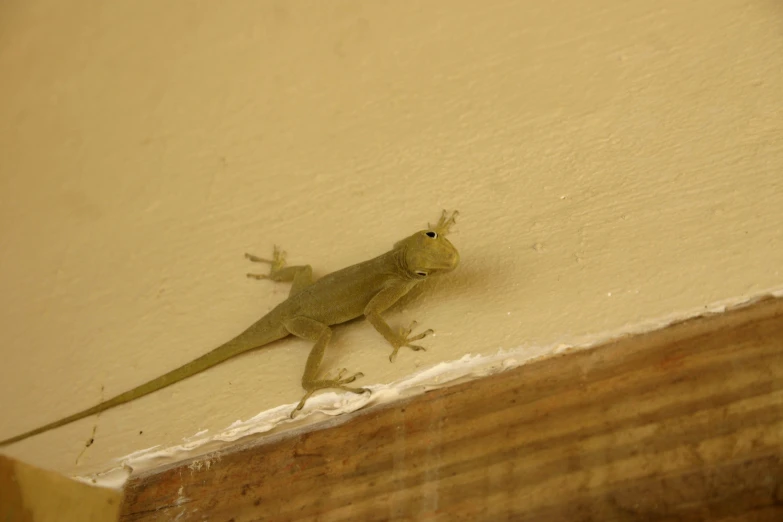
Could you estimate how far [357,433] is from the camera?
1199mm

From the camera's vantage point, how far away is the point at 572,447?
994 mm

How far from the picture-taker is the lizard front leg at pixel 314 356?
4.53 ft

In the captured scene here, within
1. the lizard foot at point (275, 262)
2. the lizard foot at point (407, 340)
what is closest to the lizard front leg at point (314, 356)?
the lizard foot at point (407, 340)

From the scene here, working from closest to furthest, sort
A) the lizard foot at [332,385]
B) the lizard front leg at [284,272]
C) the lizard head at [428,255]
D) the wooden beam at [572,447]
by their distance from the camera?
the wooden beam at [572,447]
the lizard foot at [332,385]
the lizard head at [428,255]
the lizard front leg at [284,272]

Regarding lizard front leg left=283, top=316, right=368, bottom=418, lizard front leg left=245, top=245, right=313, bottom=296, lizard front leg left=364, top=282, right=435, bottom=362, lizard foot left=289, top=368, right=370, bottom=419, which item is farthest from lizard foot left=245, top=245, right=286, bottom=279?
lizard foot left=289, top=368, right=370, bottom=419

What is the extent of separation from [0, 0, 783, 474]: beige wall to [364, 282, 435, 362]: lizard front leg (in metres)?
0.04

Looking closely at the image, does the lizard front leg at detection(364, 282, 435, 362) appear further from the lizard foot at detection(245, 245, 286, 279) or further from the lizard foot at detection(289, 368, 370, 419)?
the lizard foot at detection(245, 245, 286, 279)

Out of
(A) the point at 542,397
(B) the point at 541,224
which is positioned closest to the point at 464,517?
(A) the point at 542,397

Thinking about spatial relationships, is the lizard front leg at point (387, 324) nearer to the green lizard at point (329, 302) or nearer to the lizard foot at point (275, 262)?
the green lizard at point (329, 302)

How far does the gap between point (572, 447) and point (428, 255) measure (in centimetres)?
63

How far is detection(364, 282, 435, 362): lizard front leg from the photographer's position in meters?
1.42

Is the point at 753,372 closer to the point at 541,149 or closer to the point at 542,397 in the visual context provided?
the point at 542,397

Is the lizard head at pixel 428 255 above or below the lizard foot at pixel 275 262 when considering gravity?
below

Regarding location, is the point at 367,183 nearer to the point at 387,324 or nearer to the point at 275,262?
the point at 275,262
